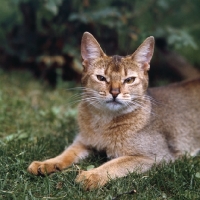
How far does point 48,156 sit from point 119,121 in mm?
726

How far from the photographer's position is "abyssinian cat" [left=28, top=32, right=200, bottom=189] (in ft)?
12.3

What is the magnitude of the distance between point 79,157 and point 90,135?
0.73ft

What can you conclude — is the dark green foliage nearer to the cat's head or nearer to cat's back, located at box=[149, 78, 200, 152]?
cat's back, located at box=[149, 78, 200, 152]

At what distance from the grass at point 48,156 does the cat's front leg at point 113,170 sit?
65 mm

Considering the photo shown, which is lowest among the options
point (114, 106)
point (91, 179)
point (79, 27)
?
point (91, 179)

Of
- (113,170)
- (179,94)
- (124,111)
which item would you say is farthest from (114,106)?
(179,94)

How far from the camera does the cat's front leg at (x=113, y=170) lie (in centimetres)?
347

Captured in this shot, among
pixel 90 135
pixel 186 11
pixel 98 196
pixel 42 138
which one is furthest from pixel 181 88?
pixel 186 11

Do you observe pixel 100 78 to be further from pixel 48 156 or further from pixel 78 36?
pixel 78 36

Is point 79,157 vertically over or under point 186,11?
under

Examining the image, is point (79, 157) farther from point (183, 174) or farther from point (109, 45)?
point (109, 45)

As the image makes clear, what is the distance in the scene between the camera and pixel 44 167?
3684mm

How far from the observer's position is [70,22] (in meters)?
6.27

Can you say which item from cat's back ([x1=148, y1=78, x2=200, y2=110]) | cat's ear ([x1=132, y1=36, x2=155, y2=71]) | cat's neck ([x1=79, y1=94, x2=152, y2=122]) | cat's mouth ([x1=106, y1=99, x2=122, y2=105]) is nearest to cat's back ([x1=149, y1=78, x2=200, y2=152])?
cat's back ([x1=148, y1=78, x2=200, y2=110])
